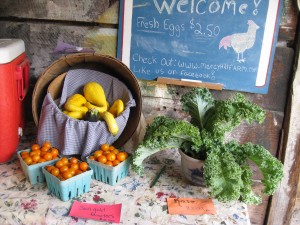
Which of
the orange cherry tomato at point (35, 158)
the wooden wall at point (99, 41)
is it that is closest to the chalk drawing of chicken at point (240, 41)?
the wooden wall at point (99, 41)

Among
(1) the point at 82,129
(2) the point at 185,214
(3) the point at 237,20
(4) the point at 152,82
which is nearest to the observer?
(2) the point at 185,214

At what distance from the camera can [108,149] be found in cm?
98

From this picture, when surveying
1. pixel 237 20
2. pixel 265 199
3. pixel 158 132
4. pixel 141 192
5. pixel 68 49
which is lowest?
pixel 265 199

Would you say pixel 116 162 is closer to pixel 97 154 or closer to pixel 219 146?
pixel 97 154

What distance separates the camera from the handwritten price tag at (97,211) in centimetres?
81

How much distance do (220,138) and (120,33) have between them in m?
0.61

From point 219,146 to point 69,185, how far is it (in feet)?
1.57

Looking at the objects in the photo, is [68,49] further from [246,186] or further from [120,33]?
A: [246,186]

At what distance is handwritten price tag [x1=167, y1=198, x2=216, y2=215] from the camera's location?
2.81ft

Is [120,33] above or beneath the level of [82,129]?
above

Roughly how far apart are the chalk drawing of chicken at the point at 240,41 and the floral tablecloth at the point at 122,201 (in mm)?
543

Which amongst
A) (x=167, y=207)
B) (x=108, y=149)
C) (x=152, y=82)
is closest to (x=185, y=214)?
(x=167, y=207)

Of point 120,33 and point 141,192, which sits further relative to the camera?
point 120,33

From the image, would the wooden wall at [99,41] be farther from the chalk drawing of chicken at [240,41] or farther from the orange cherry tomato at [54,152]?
the orange cherry tomato at [54,152]
